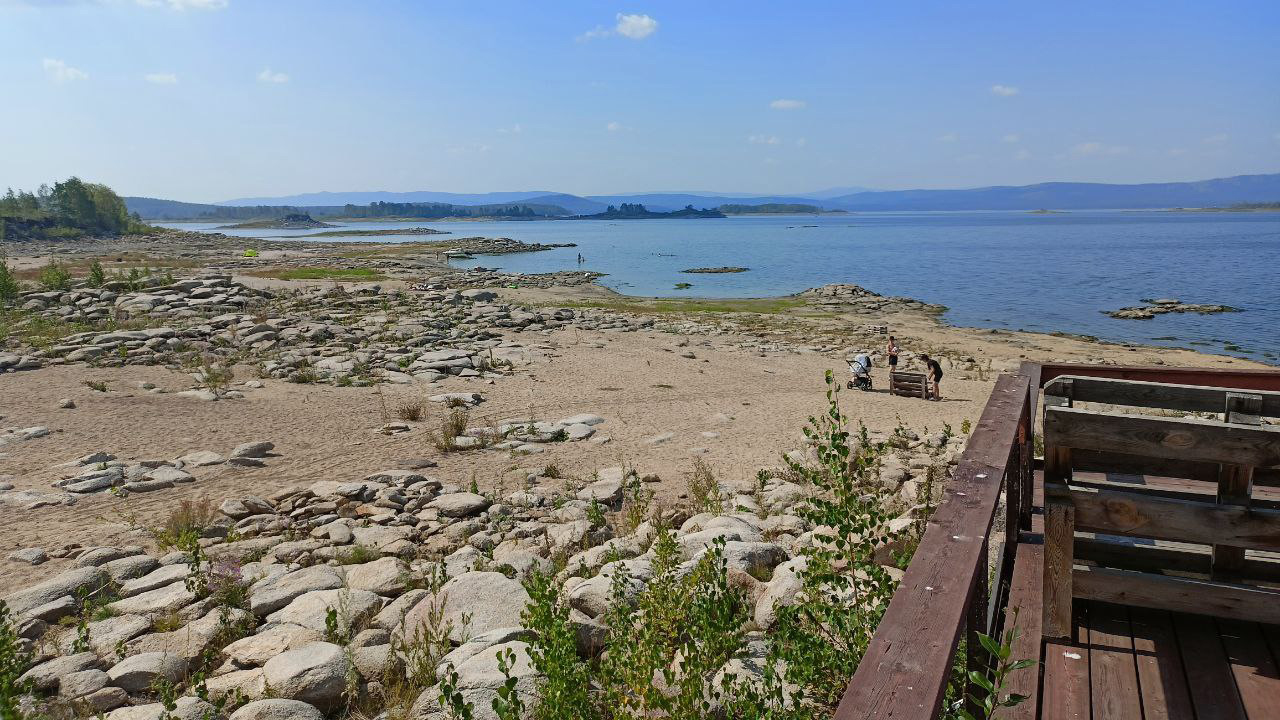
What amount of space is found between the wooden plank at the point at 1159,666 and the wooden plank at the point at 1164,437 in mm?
973

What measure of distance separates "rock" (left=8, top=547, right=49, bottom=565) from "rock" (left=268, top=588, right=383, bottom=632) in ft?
12.7

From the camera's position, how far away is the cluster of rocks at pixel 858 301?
41281 mm

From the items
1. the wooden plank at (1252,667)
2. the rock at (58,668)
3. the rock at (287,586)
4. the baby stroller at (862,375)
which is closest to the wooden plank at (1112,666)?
the wooden plank at (1252,667)

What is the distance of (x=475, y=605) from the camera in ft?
19.6

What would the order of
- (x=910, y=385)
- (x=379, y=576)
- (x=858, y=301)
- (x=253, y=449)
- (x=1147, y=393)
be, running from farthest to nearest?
(x=858, y=301), (x=910, y=385), (x=253, y=449), (x=379, y=576), (x=1147, y=393)

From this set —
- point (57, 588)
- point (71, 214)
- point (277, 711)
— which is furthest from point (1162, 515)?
point (71, 214)

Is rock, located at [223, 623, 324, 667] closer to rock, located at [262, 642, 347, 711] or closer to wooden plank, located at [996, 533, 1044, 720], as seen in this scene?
rock, located at [262, 642, 347, 711]

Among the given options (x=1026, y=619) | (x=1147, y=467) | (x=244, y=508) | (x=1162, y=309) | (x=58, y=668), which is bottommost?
(x=1162, y=309)

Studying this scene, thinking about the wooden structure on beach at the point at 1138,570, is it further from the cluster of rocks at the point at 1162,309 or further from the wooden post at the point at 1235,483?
the cluster of rocks at the point at 1162,309

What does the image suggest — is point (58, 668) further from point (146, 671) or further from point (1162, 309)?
point (1162, 309)

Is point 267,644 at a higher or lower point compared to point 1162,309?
higher

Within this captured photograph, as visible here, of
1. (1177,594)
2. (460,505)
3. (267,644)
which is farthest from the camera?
(460,505)

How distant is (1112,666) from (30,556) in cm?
1033

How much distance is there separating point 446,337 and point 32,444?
11970mm
